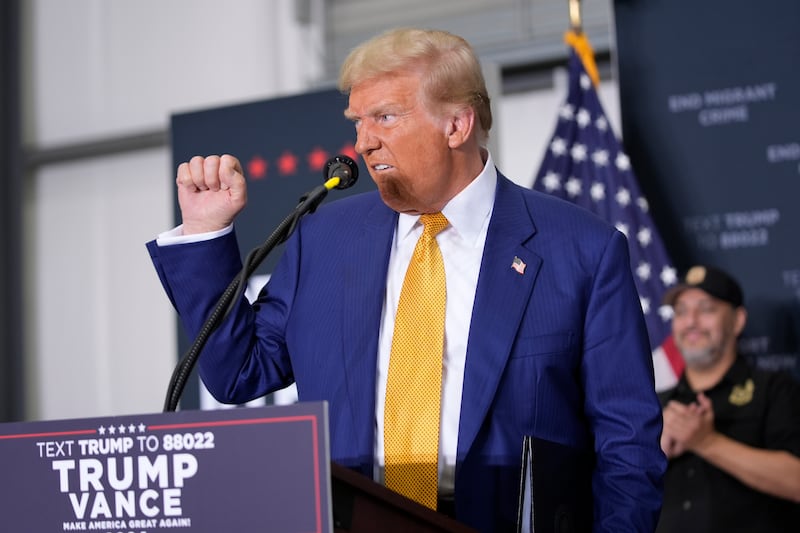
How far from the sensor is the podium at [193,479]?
1.17 m

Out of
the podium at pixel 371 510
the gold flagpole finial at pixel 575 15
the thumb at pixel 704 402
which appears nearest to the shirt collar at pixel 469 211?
the podium at pixel 371 510

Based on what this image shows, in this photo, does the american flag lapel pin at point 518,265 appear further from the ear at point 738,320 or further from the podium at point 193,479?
the ear at point 738,320

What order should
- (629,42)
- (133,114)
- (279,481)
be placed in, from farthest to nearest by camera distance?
(133,114)
(629,42)
(279,481)

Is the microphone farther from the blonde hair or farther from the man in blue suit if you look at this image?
the blonde hair

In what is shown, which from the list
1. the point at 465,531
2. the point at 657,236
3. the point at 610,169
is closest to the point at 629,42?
the point at 610,169

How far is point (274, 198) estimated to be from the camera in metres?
3.82

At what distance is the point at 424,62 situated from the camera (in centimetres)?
177

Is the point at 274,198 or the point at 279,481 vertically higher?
the point at 274,198

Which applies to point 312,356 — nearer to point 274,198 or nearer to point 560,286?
point 560,286

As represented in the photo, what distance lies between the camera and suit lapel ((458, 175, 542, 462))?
1615mm

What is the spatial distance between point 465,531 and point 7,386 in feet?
17.8

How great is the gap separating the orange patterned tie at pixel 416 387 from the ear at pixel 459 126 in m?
0.21

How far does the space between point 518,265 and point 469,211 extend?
0.14 m

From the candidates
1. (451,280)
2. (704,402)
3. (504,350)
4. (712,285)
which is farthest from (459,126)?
(712,285)
